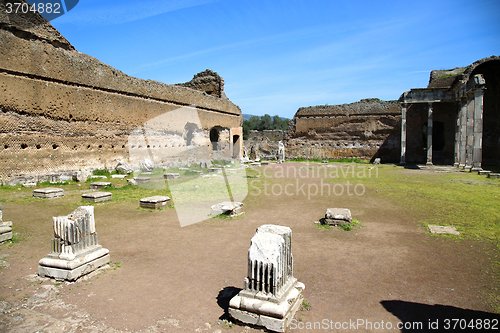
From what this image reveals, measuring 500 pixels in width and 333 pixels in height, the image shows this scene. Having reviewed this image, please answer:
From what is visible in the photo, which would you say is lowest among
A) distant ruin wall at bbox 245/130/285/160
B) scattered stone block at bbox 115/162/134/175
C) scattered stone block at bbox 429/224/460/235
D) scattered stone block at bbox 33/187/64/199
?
scattered stone block at bbox 429/224/460/235

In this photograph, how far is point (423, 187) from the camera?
12.0 meters

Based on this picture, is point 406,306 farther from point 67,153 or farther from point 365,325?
point 67,153


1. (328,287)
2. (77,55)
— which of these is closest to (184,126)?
(77,55)

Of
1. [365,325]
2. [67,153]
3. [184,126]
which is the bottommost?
[365,325]

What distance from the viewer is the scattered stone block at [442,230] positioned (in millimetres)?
6273

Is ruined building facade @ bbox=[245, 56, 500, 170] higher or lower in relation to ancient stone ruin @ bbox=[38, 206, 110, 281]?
higher

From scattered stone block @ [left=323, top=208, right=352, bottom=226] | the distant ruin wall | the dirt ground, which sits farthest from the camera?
the distant ruin wall

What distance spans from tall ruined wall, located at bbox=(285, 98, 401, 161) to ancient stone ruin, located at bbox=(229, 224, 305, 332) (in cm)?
2575

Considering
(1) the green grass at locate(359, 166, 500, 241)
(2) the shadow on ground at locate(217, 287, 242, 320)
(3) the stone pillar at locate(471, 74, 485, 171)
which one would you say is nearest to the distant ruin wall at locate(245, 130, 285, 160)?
(1) the green grass at locate(359, 166, 500, 241)

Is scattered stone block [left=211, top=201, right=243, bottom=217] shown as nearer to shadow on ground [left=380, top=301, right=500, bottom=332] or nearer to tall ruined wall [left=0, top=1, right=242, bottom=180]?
shadow on ground [left=380, top=301, right=500, bottom=332]

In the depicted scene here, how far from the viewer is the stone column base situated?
3160 mm

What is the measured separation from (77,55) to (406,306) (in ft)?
51.5

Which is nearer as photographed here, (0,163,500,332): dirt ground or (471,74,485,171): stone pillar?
(0,163,500,332): dirt ground

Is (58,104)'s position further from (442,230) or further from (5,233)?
(442,230)
